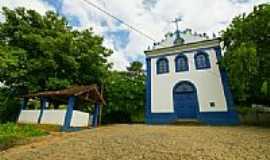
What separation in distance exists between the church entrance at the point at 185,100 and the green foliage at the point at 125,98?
11.7ft

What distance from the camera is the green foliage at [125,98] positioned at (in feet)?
58.1

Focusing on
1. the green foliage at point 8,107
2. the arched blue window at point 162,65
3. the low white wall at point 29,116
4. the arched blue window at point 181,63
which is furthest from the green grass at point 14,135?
the arched blue window at point 181,63

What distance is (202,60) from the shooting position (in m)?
15.7

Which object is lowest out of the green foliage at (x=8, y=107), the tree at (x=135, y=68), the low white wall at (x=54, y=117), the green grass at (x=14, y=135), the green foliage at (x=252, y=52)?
the green grass at (x=14, y=135)

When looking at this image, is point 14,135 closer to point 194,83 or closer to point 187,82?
point 187,82

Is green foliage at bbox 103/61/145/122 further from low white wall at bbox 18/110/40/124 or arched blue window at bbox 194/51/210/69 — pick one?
low white wall at bbox 18/110/40/124

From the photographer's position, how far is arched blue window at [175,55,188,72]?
53.0 ft

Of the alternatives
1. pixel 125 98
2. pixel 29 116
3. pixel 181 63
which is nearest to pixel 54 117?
pixel 29 116

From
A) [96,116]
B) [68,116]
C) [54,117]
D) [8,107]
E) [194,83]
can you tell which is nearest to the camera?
[68,116]

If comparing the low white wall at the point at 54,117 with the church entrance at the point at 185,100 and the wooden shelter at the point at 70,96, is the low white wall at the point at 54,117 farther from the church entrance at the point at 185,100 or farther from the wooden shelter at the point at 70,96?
the church entrance at the point at 185,100

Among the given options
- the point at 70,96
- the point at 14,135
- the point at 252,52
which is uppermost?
the point at 252,52

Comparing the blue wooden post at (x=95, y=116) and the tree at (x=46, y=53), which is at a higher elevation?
the tree at (x=46, y=53)

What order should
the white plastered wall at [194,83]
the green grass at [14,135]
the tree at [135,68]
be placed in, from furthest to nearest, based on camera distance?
the tree at [135,68] < the white plastered wall at [194,83] < the green grass at [14,135]

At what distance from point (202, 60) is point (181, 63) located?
162 cm
